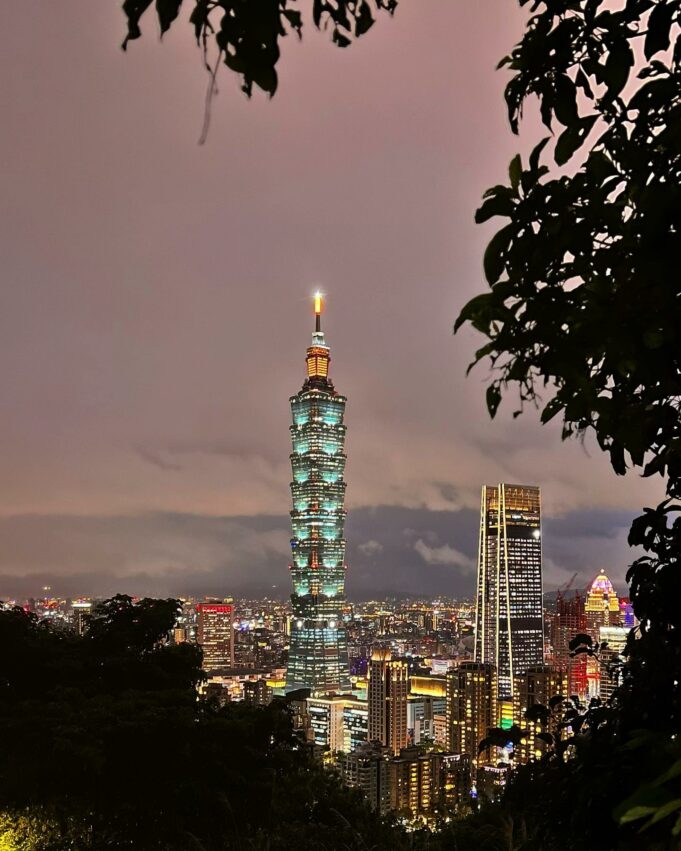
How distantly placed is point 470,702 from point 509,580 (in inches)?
1248

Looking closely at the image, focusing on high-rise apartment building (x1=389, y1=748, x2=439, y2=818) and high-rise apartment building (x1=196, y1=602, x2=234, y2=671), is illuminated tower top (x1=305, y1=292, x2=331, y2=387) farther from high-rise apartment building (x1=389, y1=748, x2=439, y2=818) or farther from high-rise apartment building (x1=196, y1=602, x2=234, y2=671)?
high-rise apartment building (x1=389, y1=748, x2=439, y2=818)

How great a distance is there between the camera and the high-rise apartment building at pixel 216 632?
52.1m

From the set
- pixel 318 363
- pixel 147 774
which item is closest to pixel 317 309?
pixel 318 363

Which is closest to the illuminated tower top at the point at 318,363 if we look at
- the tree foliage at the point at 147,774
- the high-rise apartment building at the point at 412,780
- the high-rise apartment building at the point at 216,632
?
the high-rise apartment building at the point at 216,632

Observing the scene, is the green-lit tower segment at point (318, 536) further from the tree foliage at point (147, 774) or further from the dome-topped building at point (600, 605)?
the tree foliage at point (147, 774)

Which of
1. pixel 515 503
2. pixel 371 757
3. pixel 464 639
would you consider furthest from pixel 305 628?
pixel 371 757

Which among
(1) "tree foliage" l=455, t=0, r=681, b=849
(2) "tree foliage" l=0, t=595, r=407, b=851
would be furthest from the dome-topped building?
(1) "tree foliage" l=455, t=0, r=681, b=849

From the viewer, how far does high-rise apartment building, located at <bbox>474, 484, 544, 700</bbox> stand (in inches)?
2269

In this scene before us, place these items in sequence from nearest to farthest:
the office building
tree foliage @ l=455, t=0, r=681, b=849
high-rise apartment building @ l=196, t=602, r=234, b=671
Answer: tree foliage @ l=455, t=0, r=681, b=849, the office building, high-rise apartment building @ l=196, t=602, r=234, b=671

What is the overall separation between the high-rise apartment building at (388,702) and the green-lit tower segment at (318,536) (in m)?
13.2

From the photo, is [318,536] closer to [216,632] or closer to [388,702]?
[216,632]

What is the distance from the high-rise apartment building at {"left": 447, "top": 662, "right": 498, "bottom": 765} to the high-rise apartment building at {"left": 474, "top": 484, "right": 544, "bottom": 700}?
2201 cm

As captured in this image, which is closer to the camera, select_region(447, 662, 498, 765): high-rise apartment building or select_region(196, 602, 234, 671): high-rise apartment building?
select_region(447, 662, 498, 765): high-rise apartment building

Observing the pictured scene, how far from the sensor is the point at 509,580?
61625 mm
